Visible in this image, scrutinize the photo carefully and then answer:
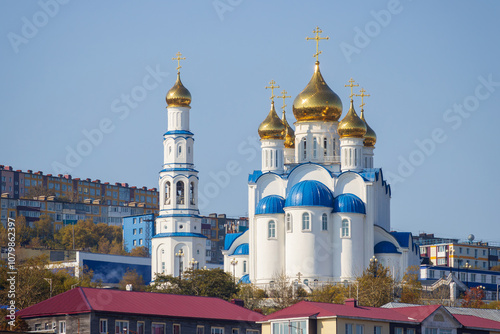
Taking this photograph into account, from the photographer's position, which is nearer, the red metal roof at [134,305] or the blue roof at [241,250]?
the red metal roof at [134,305]

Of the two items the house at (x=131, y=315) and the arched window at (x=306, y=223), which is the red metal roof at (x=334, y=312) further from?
the arched window at (x=306, y=223)

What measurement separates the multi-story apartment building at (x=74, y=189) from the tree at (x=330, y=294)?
4460cm

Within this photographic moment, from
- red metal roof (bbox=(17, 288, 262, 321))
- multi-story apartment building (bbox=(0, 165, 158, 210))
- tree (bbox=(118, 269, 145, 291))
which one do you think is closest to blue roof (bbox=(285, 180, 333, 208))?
tree (bbox=(118, 269, 145, 291))

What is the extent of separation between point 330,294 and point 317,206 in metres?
6.12

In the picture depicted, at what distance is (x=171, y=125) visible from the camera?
62688 millimetres

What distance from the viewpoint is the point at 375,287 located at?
51219 mm

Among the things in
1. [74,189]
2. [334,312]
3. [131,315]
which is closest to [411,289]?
[334,312]

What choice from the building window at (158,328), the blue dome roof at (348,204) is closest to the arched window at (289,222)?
the blue dome roof at (348,204)

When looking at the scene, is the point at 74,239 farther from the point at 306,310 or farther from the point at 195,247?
the point at 306,310

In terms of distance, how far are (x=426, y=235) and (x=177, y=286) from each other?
52.0 meters

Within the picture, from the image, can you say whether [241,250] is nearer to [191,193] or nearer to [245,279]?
[245,279]

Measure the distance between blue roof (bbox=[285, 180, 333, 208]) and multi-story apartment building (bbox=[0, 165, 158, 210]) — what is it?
40736 mm

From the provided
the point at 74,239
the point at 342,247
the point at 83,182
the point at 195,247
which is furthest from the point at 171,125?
the point at 83,182

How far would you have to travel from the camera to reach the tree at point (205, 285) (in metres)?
50.8
